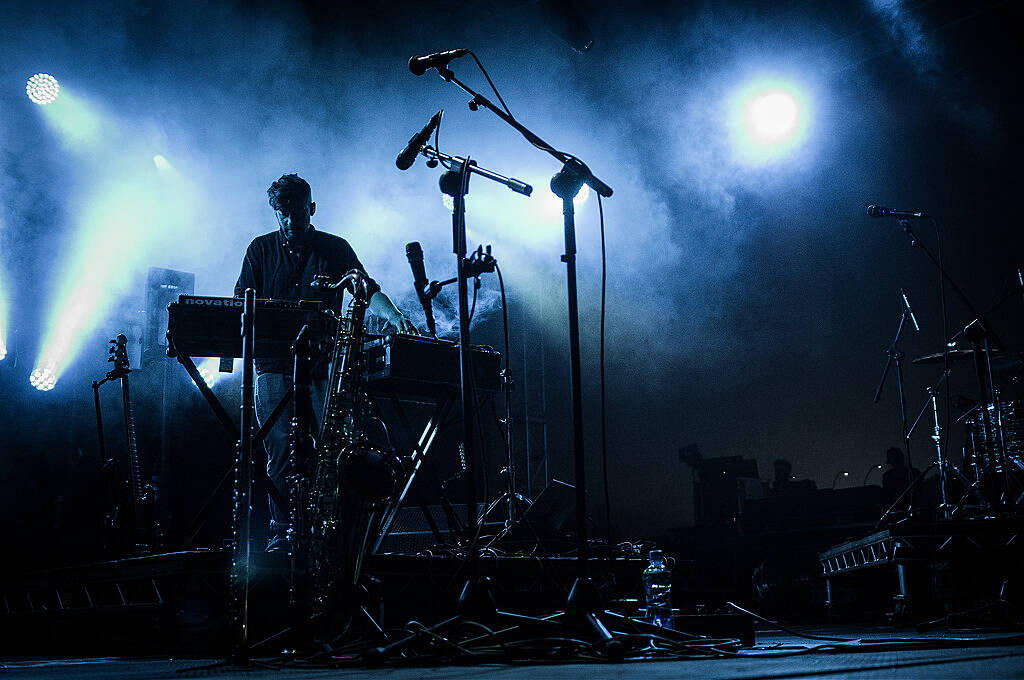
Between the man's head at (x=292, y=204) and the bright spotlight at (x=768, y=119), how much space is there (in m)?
4.94

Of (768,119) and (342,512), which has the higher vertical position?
(768,119)

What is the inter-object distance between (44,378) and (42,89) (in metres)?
2.15

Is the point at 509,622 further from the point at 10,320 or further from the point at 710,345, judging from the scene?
the point at 710,345

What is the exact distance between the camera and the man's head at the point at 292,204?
13.0 feet

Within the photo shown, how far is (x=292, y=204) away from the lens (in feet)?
13.1

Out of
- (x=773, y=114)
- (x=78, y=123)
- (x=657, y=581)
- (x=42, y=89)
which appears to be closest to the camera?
(x=657, y=581)

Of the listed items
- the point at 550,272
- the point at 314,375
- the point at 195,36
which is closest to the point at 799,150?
the point at 550,272

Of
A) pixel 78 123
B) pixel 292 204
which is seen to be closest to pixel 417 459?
pixel 292 204

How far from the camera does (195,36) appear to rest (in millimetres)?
6094

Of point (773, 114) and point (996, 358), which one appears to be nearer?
point (996, 358)

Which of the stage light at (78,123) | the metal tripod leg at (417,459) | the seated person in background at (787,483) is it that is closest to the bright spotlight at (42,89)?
the stage light at (78,123)

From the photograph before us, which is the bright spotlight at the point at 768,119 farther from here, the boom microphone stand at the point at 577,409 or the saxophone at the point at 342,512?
the saxophone at the point at 342,512

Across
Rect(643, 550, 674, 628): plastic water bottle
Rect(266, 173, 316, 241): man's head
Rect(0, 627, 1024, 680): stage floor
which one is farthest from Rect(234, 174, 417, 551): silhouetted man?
Rect(643, 550, 674, 628): plastic water bottle

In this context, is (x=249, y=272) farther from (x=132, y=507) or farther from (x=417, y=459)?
(x=132, y=507)
